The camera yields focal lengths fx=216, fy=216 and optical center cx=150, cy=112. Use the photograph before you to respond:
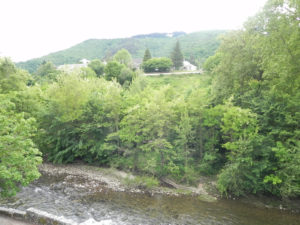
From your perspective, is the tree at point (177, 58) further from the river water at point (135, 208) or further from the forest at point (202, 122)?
the river water at point (135, 208)

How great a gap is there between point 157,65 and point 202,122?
5273 centimetres

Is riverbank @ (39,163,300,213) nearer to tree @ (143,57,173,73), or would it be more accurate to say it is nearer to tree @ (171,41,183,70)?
tree @ (143,57,173,73)

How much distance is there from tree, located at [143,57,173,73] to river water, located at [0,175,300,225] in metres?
58.3

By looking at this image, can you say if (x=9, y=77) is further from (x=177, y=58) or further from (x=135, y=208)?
(x=177, y=58)

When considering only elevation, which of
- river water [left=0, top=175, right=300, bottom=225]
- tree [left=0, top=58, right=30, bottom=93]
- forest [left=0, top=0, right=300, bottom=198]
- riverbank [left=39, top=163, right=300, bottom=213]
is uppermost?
tree [left=0, top=58, right=30, bottom=93]

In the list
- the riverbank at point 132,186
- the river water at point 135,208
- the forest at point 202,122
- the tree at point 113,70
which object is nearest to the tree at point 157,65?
the tree at point 113,70

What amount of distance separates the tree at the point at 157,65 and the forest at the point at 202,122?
1798 inches

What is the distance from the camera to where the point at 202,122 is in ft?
77.9

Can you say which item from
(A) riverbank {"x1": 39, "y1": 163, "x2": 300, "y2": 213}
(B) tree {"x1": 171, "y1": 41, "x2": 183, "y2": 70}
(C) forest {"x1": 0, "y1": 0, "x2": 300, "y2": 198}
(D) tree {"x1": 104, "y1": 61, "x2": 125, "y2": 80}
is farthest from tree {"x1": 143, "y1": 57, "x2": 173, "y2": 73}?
(A) riverbank {"x1": 39, "y1": 163, "x2": 300, "y2": 213}

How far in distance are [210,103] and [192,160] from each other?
22.4 feet

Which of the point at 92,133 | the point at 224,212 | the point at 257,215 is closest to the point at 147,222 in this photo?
the point at 224,212

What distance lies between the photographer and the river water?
50.2ft

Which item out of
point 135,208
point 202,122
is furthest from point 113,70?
point 135,208

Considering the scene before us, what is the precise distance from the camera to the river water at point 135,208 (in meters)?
15.3
